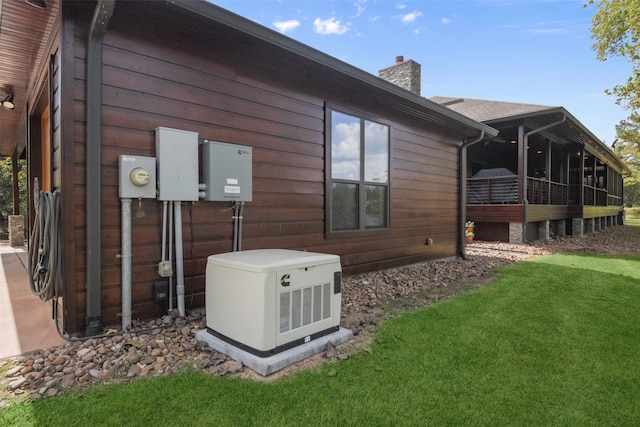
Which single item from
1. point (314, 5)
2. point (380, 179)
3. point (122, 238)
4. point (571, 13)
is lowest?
point (122, 238)

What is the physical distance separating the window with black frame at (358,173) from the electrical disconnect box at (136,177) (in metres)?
2.36

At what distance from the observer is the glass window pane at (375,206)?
16.8 ft

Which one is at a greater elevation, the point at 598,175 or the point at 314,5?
the point at 314,5

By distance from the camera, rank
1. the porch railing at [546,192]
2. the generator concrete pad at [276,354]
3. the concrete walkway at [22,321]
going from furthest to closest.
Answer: the porch railing at [546,192], the concrete walkway at [22,321], the generator concrete pad at [276,354]

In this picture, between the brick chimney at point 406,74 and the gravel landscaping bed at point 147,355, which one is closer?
the gravel landscaping bed at point 147,355

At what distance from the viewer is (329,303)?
2652 millimetres

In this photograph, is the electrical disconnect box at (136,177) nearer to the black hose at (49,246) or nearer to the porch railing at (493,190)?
the black hose at (49,246)

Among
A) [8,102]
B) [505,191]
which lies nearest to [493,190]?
[505,191]

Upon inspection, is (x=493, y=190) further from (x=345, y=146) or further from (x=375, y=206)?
(x=345, y=146)

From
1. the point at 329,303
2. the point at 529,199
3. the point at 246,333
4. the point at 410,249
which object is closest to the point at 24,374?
the point at 246,333

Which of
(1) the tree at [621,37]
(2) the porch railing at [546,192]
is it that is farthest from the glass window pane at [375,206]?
(1) the tree at [621,37]

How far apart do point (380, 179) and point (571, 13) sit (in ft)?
28.4

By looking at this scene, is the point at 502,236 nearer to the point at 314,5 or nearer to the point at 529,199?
the point at 529,199

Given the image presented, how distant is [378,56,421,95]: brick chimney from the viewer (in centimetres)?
798
